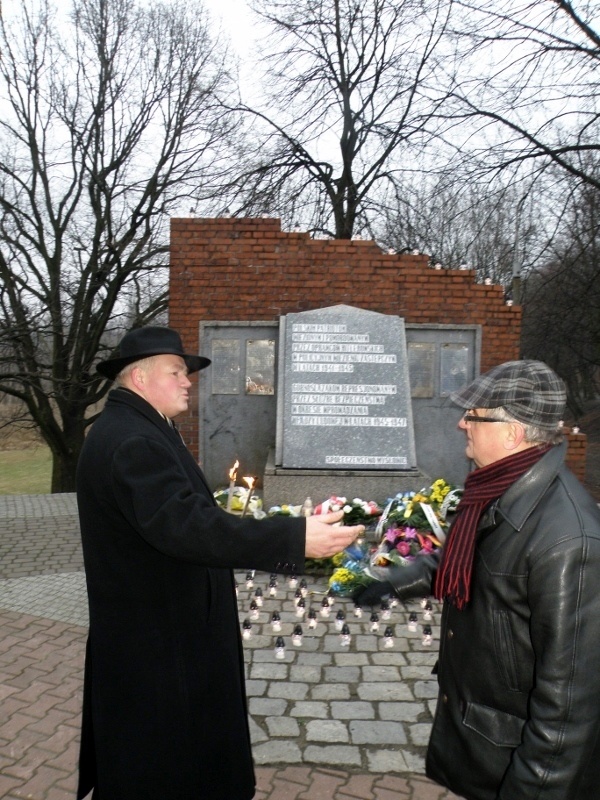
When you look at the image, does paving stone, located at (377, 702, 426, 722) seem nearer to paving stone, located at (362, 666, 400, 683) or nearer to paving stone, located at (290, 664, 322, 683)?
paving stone, located at (362, 666, 400, 683)

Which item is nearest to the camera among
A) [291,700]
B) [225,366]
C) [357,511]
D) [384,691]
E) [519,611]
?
[519,611]

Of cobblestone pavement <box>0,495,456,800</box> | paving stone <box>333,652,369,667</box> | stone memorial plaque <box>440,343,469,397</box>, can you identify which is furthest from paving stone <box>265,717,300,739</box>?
stone memorial plaque <box>440,343,469,397</box>

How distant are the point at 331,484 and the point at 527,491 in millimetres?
5175

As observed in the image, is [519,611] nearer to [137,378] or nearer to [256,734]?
[137,378]

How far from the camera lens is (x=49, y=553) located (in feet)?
22.2

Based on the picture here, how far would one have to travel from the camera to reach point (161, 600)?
1939 mm

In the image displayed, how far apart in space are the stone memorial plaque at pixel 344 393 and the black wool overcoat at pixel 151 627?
4893 mm

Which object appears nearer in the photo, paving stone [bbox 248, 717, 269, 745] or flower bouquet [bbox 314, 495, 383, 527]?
paving stone [bbox 248, 717, 269, 745]

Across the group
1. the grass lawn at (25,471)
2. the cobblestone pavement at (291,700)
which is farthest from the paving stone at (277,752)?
the grass lawn at (25,471)

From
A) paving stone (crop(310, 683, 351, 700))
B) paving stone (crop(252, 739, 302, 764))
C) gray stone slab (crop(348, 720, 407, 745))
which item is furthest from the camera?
paving stone (crop(310, 683, 351, 700))

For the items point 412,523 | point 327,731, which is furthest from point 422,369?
point 327,731

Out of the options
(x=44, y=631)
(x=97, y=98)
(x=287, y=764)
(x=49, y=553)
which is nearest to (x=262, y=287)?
(x=49, y=553)

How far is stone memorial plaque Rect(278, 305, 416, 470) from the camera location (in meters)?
7.01

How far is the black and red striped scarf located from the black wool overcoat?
445 millimetres
